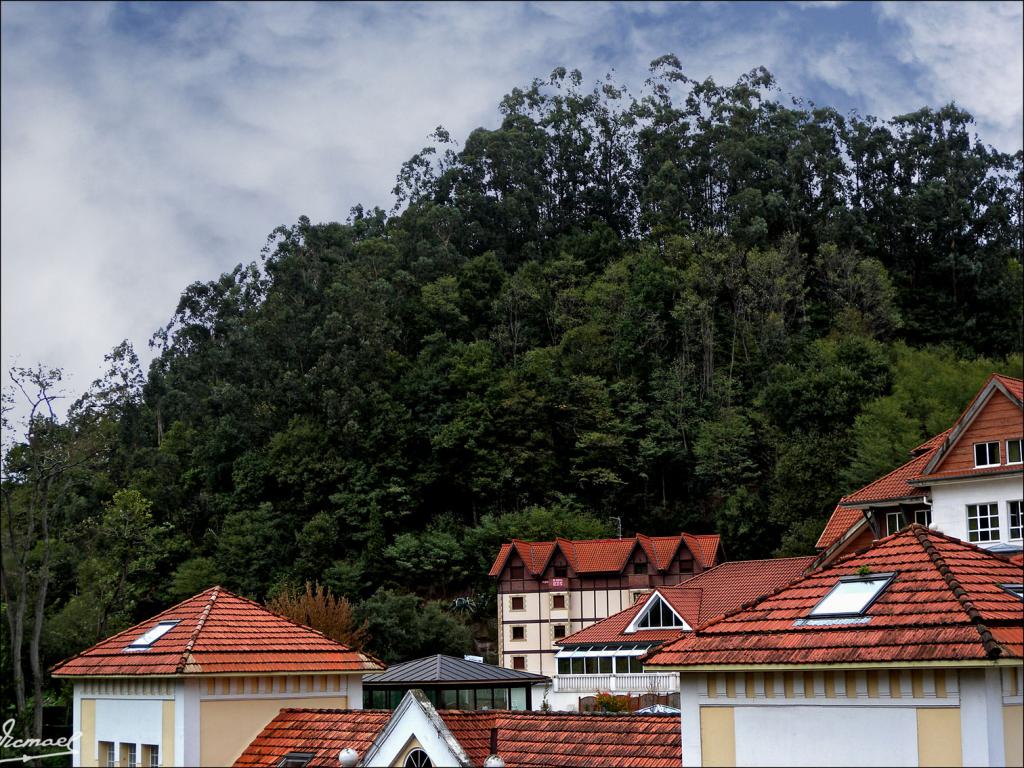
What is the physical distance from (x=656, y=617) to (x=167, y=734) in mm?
30756

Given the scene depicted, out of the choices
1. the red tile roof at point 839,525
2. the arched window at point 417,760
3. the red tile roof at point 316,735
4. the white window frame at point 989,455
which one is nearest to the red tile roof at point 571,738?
the arched window at point 417,760

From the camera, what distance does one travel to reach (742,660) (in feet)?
37.5

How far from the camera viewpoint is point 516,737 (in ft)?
47.0

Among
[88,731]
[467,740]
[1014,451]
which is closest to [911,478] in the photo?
[1014,451]

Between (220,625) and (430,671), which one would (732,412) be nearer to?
(430,671)

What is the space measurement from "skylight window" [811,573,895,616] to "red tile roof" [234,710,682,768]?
258 cm

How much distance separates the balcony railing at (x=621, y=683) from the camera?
38.6 metres

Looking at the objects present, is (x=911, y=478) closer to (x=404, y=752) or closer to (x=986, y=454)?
(x=986, y=454)

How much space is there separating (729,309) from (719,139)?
19.1m

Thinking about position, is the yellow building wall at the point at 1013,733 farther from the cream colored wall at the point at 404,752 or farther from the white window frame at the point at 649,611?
the white window frame at the point at 649,611

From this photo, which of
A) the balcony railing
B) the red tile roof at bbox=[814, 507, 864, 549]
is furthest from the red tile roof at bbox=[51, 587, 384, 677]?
the red tile roof at bbox=[814, 507, 864, 549]

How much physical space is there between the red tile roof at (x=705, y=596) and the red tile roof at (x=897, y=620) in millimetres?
30174

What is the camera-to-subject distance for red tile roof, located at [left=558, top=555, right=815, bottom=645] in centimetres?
4316

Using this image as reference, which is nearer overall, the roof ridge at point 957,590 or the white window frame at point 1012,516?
the roof ridge at point 957,590
